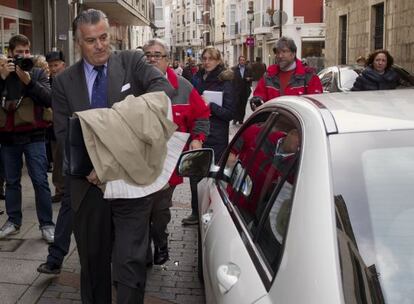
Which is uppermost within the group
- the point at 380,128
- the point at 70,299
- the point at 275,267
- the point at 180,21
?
the point at 180,21

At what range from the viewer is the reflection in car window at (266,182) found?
2.07m

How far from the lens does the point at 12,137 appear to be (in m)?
5.00

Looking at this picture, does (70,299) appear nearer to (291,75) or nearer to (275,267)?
(275,267)

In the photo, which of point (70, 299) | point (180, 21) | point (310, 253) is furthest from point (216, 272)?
point (180, 21)

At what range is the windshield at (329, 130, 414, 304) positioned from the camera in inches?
65.4

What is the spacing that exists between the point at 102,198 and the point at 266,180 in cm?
97

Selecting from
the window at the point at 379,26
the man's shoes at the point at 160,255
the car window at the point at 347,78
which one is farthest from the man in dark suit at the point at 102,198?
the window at the point at 379,26

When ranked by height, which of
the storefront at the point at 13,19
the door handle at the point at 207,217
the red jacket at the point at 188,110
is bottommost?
the door handle at the point at 207,217

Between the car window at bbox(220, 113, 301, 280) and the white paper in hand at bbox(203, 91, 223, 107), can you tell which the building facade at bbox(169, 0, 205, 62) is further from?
the car window at bbox(220, 113, 301, 280)

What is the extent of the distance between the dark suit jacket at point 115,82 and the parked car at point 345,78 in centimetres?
793

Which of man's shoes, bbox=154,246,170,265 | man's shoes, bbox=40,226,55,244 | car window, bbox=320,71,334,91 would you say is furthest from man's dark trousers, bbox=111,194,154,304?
car window, bbox=320,71,334,91

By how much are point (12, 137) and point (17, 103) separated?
31cm

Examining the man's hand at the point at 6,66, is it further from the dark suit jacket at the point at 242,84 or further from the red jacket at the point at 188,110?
the dark suit jacket at the point at 242,84

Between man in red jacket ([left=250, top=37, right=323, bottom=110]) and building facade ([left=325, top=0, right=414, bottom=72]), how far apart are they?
12.0 m
